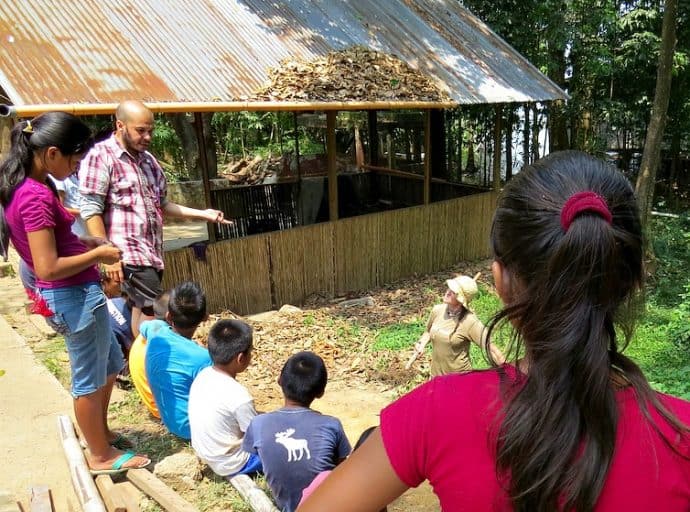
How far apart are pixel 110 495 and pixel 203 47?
4.96 m

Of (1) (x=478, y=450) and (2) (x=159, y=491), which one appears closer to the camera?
(1) (x=478, y=450)

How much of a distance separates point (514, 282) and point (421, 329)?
206 inches

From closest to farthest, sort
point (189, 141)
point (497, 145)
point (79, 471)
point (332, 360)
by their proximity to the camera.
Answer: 1. point (79, 471)
2. point (332, 360)
3. point (497, 145)
4. point (189, 141)

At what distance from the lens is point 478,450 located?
2.82 ft

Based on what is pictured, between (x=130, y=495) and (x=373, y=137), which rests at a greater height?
(x=373, y=137)

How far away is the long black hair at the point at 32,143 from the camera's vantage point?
2486 mm

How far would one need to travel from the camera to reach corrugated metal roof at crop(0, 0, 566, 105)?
502 centimetres

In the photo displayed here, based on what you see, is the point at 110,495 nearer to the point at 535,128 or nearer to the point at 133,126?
the point at 133,126

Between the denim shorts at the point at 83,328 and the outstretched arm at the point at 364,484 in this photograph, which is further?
the denim shorts at the point at 83,328

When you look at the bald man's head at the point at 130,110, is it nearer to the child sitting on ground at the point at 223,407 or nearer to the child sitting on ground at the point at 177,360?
the child sitting on ground at the point at 177,360

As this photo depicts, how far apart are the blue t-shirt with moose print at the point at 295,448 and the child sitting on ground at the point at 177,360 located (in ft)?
2.95

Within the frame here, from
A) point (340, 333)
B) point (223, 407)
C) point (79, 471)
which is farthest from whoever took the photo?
point (340, 333)

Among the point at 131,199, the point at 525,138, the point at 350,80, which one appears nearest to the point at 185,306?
the point at 131,199

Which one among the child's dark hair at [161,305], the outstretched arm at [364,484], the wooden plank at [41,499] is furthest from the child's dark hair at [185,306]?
the outstretched arm at [364,484]
